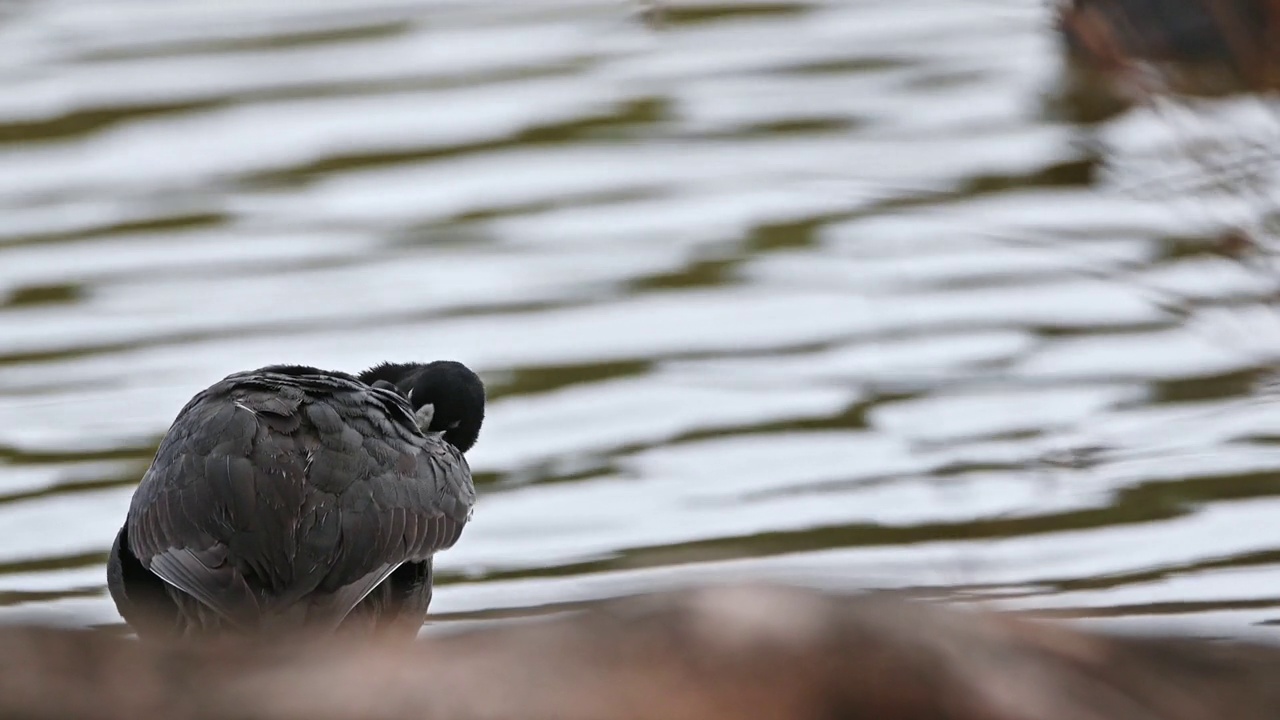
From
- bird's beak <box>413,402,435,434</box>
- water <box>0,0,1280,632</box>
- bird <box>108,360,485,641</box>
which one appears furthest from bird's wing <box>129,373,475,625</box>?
bird's beak <box>413,402,435,434</box>

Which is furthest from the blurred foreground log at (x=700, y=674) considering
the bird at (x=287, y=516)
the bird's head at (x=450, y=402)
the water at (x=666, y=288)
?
the bird's head at (x=450, y=402)

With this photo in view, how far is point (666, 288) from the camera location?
8742 millimetres

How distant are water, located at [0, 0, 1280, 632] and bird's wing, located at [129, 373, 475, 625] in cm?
69

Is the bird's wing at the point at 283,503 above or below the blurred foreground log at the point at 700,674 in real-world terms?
below

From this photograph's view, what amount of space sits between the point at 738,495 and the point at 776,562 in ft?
2.47

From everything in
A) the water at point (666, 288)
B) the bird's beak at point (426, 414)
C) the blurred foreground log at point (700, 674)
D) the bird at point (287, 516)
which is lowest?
the water at point (666, 288)

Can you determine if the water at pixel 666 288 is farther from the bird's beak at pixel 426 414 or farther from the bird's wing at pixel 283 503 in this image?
the bird's wing at pixel 283 503

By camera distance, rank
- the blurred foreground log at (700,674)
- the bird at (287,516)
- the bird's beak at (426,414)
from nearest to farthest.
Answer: the blurred foreground log at (700,674) < the bird at (287,516) < the bird's beak at (426,414)

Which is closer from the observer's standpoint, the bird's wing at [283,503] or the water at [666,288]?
the bird's wing at [283,503]

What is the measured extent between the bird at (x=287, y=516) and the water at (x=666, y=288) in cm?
62

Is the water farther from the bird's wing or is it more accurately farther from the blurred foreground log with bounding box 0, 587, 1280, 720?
the blurred foreground log with bounding box 0, 587, 1280, 720

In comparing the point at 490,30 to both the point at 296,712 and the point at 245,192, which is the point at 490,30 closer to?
the point at 245,192

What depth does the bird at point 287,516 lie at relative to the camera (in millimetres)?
4836

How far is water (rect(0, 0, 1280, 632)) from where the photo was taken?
20.5ft
